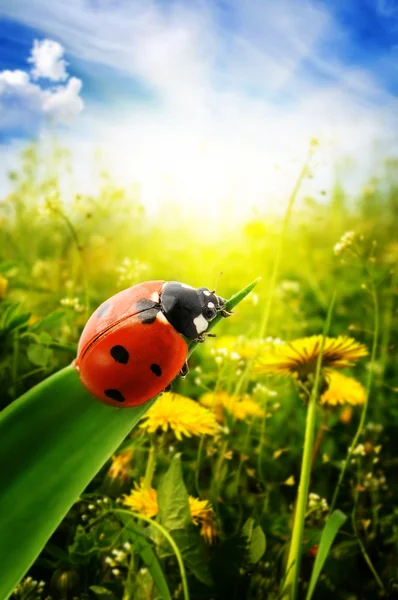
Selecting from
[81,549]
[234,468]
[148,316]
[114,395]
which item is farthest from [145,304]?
[234,468]

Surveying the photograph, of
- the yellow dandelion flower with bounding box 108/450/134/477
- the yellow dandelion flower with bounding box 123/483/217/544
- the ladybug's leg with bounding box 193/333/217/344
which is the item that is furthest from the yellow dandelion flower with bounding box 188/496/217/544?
the ladybug's leg with bounding box 193/333/217/344

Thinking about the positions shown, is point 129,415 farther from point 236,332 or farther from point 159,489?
point 236,332

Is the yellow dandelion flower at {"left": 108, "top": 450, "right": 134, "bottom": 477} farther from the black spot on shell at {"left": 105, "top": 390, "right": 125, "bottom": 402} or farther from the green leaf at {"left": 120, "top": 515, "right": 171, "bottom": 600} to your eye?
the black spot on shell at {"left": 105, "top": 390, "right": 125, "bottom": 402}

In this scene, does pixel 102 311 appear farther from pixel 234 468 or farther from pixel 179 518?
pixel 234 468

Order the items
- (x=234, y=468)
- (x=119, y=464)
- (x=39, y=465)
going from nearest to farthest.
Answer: (x=39, y=465) < (x=119, y=464) < (x=234, y=468)

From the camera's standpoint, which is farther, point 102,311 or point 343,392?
point 343,392

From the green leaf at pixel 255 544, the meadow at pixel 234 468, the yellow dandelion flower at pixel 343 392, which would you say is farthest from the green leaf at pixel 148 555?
the yellow dandelion flower at pixel 343 392

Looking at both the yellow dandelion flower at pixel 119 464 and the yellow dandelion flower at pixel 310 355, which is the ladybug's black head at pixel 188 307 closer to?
the yellow dandelion flower at pixel 310 355
